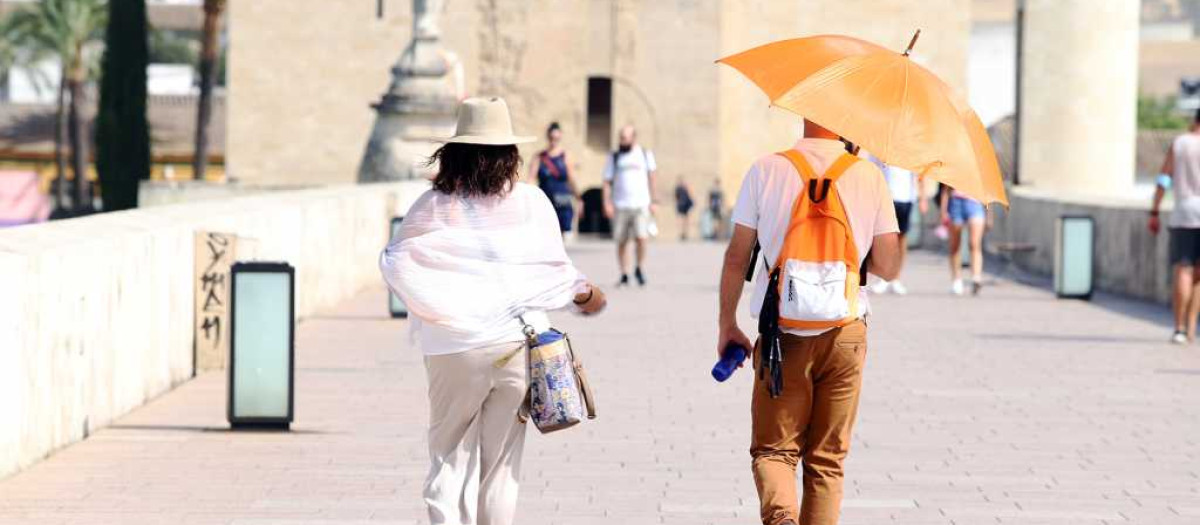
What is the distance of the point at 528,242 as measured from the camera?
6.32 metres

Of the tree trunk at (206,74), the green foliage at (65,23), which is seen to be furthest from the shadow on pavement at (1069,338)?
the green foliage at (65,23)

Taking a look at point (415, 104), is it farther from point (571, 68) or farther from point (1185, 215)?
point (571, 68)

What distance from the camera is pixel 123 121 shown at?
50688mm

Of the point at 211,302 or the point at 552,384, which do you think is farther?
the point at 211,302

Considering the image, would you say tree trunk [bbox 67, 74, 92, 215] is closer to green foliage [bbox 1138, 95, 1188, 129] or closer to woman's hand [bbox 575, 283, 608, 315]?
green foliage [bbox 1138, 95, 1188, 129]

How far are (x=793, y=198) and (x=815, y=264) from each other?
21cm

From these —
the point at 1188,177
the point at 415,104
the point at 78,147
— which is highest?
the point at 415,104

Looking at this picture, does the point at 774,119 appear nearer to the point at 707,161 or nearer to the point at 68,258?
the point at 707,161

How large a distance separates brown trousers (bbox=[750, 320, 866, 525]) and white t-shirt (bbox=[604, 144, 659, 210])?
14.6 metres

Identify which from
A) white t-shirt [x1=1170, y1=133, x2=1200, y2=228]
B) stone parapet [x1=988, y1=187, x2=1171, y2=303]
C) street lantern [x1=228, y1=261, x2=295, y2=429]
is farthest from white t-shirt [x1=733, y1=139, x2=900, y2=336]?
stone parapet [x1=988, y1=187, x2=1171, y2=303]

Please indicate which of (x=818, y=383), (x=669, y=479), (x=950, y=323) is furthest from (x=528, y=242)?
(x=950, y=323)

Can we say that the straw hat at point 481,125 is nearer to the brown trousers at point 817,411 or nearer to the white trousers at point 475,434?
the white trousers at point 475,434

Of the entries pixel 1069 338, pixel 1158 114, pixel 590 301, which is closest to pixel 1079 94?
pixel 1069 338

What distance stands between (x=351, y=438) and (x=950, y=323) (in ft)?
27.1
